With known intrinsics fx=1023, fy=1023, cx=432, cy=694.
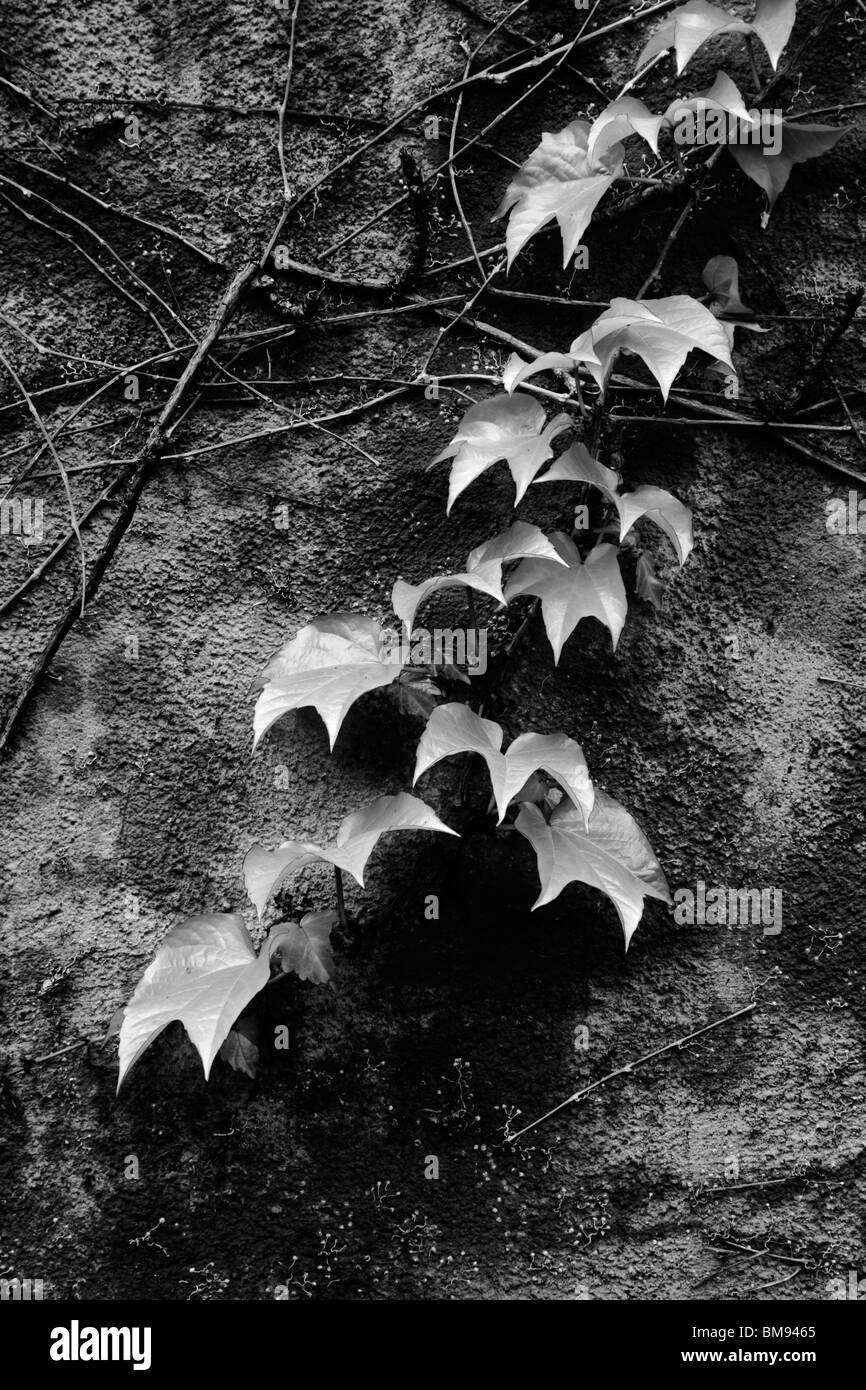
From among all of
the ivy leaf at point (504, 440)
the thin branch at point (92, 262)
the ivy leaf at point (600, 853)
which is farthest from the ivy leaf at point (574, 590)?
the thin branch at point (92, 262)

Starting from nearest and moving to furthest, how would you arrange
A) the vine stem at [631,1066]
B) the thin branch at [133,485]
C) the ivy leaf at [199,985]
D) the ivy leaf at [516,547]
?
the ivy leaf at [199,985] → the ivy leaf at [516,547] → the vine stem at [631,1066] → the thin branch at [133,485]

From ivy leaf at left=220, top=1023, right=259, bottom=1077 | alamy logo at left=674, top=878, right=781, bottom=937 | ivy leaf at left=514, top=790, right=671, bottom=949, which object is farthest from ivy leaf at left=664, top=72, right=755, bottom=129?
ivy leaf at left=220, top=1023, right=259, bottom=1077

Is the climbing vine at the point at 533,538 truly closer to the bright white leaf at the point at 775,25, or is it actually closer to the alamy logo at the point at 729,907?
the bright white leaf at the point at 775,25

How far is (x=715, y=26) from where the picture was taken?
1464 millimetres

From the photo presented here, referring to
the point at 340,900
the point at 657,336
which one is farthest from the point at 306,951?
the point at 657,336

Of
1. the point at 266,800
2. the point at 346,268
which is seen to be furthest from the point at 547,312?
the point at 266,800

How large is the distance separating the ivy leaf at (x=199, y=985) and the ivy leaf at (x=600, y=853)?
0.40 meters

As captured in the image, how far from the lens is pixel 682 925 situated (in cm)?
157

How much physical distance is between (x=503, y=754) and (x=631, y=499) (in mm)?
421

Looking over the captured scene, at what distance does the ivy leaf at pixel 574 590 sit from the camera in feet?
4.70

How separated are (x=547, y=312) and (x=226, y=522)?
0.64 meters

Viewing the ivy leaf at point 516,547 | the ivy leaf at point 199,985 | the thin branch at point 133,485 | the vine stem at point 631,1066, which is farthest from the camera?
the thin branch at point 133,485

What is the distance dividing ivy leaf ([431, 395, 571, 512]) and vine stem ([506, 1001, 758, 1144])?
835 mm
